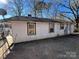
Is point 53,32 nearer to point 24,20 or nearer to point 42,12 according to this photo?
point 24,20

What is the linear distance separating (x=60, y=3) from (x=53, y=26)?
1324 cm

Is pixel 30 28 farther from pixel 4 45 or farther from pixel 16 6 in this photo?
pixel 16 6

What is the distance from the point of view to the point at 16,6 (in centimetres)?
3791

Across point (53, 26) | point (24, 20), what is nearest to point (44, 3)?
point (53, 26)

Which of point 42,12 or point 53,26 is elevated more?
point 42,12

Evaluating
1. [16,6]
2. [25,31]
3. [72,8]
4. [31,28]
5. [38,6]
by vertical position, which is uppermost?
[16,6]

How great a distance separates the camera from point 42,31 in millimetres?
17828

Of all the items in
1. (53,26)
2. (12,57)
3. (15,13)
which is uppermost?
(15,13)

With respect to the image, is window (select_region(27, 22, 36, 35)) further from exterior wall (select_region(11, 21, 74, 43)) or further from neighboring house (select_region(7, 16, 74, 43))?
exterior wall (select_region(11, 21, 74, 43))

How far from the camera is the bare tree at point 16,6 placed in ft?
122

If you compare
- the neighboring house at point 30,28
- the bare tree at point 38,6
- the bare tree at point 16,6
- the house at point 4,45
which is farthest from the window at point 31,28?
the bare tree at point 16,6

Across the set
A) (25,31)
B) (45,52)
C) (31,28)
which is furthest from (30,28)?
(45,52)

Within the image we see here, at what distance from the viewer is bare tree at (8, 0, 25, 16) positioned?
122ft

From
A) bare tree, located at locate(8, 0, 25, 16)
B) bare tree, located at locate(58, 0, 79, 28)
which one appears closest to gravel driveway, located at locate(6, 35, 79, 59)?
bare tree, located at locate(58, 0, 79, 28)
